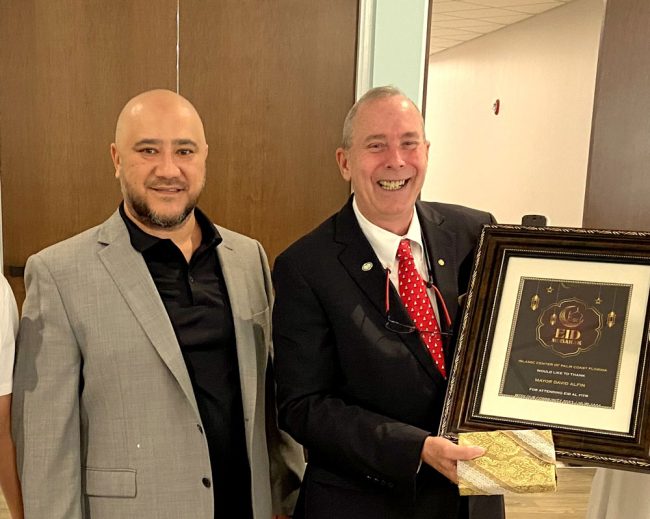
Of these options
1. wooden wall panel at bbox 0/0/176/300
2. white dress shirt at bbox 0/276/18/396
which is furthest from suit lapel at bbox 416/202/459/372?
wooden wall panel at bbox 0/0/176/300

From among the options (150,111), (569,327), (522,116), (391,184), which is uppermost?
(522,116)

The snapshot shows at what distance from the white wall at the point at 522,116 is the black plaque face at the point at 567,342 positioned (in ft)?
15.9

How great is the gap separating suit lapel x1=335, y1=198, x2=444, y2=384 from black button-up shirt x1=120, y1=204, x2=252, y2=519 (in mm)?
352

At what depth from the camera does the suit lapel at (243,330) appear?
1615mm

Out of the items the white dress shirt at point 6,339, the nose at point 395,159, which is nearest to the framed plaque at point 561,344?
the nose at point 395,159

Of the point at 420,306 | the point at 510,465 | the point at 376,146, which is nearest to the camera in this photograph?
the point at 510,465

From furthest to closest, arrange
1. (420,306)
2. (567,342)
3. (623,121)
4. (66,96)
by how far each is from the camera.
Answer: (623,121) < (66,96) < (420,306) < (567,342)

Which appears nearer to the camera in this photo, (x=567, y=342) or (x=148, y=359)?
(x=567, y=342)

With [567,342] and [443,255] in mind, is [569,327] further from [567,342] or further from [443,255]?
[443,255]

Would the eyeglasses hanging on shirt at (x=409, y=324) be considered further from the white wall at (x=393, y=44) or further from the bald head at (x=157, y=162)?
the white wall at (x=393, y=44)

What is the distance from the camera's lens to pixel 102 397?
1479 mm

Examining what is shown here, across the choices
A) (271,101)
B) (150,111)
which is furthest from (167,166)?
(271,101)

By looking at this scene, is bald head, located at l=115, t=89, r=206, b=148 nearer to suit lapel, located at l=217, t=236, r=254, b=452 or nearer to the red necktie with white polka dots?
suit lapel, located at l=217, t=236, r=254, b=452

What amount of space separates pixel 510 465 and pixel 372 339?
1.25 ft
